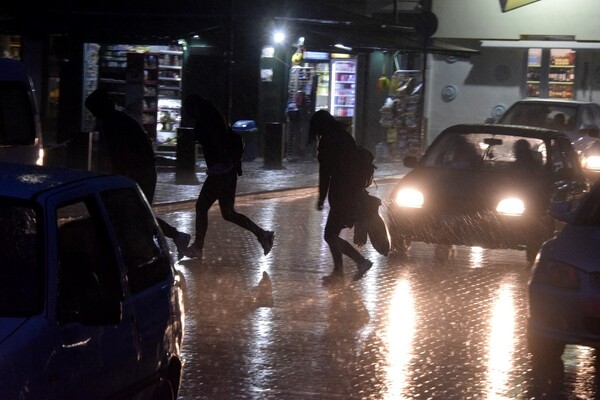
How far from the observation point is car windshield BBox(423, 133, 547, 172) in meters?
14.2

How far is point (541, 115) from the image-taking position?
77.5ft

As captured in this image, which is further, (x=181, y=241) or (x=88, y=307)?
(x=181, y=241)

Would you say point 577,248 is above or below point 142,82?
below

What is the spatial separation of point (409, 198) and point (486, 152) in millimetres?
1150

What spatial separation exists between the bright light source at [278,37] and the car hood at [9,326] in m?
21.2

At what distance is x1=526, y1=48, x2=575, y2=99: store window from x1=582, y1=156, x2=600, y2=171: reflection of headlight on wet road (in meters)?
11.4

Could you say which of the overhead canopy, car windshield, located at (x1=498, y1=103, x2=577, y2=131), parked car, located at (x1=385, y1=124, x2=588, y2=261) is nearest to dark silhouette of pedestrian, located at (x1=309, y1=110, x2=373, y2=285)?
parked car, located at (x1=385, y1=124, x2=588, y2=261)

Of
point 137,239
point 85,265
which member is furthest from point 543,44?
point 85,265

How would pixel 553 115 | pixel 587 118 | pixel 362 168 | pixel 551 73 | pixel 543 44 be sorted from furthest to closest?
pixel 551 73, pixel 543 44, pixel 553 115, pixel 587 118, pixel 362 168

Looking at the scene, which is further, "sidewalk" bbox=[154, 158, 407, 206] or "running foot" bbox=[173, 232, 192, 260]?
"sidewalk" bbox=[154, 158, 407, 206]

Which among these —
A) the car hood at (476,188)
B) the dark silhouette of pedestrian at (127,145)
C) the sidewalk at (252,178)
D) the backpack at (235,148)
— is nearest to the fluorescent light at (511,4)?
the sidewalk at (252,178)

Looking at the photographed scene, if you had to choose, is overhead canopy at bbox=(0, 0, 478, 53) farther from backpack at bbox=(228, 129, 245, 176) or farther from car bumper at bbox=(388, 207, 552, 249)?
car bumper at bbox=(388, 207, 552, 249)

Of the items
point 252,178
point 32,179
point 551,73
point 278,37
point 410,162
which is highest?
point 278,37

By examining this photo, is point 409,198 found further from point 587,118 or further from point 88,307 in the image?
point 587,118
